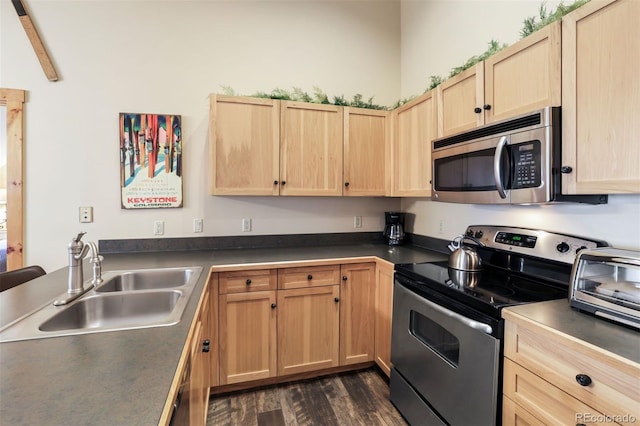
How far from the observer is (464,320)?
1.37 m

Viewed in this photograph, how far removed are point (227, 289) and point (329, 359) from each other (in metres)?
0.91

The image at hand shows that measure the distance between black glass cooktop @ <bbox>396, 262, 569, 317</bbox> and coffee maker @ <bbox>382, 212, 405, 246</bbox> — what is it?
85cm

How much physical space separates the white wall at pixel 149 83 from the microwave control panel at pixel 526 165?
1.58m

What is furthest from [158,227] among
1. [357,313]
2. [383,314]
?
[383,314]

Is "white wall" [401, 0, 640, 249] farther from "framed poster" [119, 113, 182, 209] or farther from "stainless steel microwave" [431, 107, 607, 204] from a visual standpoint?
"framed poster" [119, 113, 182, 209]

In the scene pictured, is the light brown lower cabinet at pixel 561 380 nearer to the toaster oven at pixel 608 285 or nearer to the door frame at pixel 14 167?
the toaster oven at pixel 608 285

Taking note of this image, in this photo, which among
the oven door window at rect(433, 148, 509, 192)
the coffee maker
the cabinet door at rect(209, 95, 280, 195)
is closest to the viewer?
the oven door window at rect(433, 148, 509, 192)

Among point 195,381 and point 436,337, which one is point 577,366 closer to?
point 436,337

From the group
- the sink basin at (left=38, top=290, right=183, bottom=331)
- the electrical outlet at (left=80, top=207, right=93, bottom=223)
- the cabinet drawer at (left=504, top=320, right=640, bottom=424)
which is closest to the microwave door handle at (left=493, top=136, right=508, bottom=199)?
the cabinet drawer at (left=504, top=320, right=640, bottom=424)

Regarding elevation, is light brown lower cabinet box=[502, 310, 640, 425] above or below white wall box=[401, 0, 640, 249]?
below

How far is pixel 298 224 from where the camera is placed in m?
2.77

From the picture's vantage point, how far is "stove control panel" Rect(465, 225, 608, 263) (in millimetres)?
1475

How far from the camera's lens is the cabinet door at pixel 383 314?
2.10m

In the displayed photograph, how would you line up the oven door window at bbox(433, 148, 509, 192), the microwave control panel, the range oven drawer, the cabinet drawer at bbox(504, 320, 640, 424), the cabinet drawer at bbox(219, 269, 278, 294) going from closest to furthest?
the cabinet drawer at bbox(504, 320, 640, 424), the range oven drawer, the microwave control panel, the oven door window at bbox(433, 148, 509, 192), the cabinet drawer at bbox(219, 269, 278, 294)
